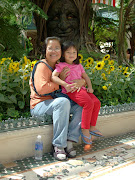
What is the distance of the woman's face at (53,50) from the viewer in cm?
255

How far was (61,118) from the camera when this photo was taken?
2.38m

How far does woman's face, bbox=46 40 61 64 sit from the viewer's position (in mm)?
2551

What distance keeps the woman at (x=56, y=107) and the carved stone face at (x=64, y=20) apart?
376 cm

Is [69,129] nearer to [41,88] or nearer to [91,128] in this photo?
[91,128]

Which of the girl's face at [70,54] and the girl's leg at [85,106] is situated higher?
the girl's face at [70,54]

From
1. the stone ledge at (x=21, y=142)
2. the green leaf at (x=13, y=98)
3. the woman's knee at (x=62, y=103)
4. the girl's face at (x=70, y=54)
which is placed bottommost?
the stone ledge at (x=21, y=142)

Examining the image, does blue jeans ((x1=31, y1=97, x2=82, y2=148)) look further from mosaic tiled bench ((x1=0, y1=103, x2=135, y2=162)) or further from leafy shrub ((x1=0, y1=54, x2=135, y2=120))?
leafy shrub ((x1=0, y1=54, x2=135, y2=120))

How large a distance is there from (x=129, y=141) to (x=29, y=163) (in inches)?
49.9

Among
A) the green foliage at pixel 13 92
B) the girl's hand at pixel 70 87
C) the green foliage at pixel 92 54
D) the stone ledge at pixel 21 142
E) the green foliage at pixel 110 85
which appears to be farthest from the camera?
the green foliage at pixel 92 54

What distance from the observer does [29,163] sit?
2297 mm

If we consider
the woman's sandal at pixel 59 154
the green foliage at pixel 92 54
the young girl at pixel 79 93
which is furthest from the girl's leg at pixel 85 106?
the green foliage at pixel 92 54

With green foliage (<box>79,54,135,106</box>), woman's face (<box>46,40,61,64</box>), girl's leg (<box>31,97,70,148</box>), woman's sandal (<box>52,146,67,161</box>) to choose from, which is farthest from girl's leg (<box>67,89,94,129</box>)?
green foliage (<box>79,54,135,106</box>)

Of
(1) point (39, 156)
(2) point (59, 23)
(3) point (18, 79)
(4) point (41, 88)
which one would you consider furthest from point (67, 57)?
(2) point (59, 23)

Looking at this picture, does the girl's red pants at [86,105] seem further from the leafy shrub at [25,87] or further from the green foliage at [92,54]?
the green foliage at [92,54]
